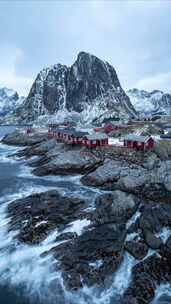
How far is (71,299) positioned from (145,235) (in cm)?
904

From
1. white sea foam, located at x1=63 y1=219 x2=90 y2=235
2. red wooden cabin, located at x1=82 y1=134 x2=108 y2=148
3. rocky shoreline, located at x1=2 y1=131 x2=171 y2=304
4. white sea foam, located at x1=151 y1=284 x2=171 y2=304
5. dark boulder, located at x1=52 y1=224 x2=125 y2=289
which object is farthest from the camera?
red wooden cabin, located at x1=82 y1=134 x2=108 y2=148

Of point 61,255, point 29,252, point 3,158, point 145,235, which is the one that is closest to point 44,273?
point 61,255

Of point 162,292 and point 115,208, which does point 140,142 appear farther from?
point 162,292

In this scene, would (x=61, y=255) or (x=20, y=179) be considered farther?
(x=20, y=179)

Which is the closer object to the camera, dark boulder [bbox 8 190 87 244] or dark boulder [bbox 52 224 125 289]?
dark boulder [bbox 52 224 125 289]

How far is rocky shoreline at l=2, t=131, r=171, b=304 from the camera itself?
17656mm

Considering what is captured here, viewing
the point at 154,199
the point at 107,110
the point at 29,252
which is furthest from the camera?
the point at 107,110

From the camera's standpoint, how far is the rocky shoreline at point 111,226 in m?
17.7

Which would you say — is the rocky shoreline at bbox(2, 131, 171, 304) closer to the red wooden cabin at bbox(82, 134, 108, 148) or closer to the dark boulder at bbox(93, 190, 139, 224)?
the dark boulder at bbox(93, 190, 139, 224)

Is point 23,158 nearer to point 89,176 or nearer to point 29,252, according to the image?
point 89,176

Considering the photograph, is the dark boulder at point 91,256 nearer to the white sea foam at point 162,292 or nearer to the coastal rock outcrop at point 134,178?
the white sea foam at point 162,292

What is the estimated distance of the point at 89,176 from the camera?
40.0m

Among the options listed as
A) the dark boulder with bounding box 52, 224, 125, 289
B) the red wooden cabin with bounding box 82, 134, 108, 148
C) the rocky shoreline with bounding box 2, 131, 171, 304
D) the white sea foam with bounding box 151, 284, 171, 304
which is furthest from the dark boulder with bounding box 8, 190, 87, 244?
the red wooden cabin with bounding box 82, 134, 108, 148

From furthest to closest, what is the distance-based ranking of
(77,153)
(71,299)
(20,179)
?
(77,153)
(20,179)
(71,299)
